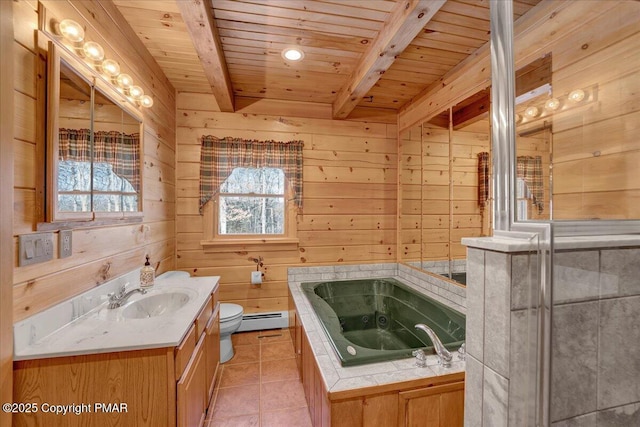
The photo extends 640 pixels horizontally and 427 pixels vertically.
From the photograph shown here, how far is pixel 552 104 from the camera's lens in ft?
3.73

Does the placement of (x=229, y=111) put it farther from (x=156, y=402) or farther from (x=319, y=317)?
(x=156, y=402)

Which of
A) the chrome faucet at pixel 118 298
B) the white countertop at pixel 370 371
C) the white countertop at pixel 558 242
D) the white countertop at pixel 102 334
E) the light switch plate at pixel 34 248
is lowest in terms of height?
the white countertop at pixel 370 371

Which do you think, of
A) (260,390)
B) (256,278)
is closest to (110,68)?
(256,278)

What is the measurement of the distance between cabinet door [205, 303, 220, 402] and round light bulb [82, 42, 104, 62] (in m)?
1.63

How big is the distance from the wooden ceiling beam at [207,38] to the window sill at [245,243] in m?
1.41

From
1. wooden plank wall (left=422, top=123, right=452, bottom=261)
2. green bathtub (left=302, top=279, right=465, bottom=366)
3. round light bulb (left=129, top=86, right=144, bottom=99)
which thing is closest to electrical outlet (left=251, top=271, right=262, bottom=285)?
green bathtub (left=302, top=279, right=465, bottom=366)

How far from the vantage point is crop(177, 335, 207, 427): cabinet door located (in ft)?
3.73

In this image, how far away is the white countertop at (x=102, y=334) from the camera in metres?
1.00

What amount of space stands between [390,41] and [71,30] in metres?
1.66

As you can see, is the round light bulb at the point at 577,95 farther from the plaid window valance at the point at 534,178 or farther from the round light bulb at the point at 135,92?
the round light bulb at the point at 135,92

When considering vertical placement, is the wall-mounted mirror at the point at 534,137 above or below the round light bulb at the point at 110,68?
below

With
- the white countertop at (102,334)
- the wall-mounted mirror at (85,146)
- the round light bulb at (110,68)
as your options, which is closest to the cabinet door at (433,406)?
the white countertop at (102,334)

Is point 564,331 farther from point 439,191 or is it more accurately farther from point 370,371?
point 439,191

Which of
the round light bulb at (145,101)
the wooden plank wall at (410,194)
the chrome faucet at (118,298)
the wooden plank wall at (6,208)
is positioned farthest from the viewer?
the wooden plank wall at (410,194)
